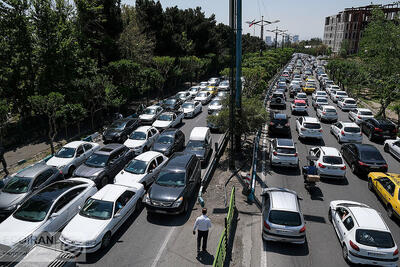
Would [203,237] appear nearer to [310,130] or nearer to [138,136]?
[138,136]

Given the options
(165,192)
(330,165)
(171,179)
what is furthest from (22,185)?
(330,165)

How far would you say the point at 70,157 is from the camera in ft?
53.3

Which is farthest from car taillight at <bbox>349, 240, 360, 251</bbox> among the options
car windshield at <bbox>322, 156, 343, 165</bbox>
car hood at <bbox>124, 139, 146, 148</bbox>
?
car hood at <bbox>124, 139, 146, 148</bbox>

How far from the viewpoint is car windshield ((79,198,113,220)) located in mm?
10330

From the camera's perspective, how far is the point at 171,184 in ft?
40.4

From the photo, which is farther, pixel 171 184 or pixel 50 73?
pixel 50 73

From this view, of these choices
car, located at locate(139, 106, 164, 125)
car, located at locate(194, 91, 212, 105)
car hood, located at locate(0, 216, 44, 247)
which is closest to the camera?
car hood, located at locate(0, 216, 44, 247)

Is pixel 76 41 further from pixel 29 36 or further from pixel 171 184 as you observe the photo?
pixel 171 184

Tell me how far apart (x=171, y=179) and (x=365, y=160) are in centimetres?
1108

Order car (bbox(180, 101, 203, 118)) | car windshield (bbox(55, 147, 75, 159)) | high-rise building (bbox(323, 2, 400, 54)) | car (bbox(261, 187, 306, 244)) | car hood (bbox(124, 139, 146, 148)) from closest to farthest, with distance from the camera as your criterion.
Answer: car (bbox(261, 187, 306, 244)) < car windshield (bbox(55, 147, 75, 159)) < car hood (bbox(124, 139, 146, 148)) < car (bbox(180, 101, 203, 118)) < high-rise building (bbox(323, 2, 400, 54))

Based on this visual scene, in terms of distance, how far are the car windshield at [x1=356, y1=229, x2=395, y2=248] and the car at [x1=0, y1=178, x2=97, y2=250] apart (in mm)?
10670

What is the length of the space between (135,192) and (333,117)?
21819 millimetres

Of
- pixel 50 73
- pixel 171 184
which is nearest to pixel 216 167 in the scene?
pixel 171 184

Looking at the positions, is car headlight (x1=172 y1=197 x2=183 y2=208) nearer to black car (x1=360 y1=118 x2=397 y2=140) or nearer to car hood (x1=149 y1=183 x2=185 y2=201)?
car hood (x1=149 y1=183 x2=185 y2=201)
